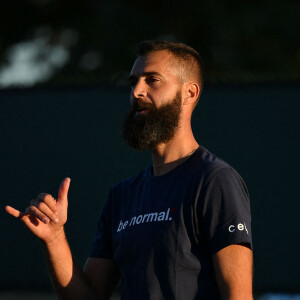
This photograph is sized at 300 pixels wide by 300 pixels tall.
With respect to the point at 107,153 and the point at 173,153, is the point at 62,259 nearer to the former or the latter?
the point at 173,153

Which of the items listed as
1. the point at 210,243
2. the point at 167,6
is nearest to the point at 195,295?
the point at 210,243

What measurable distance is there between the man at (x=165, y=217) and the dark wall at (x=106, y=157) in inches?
50.8

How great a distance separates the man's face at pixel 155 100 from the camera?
2.77 meters

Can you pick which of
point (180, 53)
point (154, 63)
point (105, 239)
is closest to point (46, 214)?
point (105, 239)

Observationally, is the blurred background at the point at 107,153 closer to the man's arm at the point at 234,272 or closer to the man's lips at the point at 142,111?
the man's lips at the point at 142,111

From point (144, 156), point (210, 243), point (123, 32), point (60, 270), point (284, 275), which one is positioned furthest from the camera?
point (123, 32)

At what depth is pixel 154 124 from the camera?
2.78m

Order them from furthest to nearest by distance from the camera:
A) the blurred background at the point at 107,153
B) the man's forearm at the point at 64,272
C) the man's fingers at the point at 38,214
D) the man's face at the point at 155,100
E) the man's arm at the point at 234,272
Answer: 1. the blurred background at the point at 107,153
2. the man's face at the point at 155,100
3. the man's forearm at the point at 64,272
4. the man's fingers at the point at 38,214
5. the man's arm at the point at 234,272

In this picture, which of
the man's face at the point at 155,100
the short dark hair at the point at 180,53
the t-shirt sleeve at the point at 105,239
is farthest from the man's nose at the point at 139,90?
the t-shirt sleeve at the point at 105,239

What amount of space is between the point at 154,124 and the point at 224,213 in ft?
2.18

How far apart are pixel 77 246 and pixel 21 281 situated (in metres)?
0.48

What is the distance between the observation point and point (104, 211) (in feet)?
9.60

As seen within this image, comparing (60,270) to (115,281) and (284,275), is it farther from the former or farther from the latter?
(284,275)

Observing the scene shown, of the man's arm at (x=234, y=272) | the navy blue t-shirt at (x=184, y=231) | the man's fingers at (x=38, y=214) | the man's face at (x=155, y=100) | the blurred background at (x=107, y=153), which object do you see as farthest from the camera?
the blurred background at (x=107, y=153)
